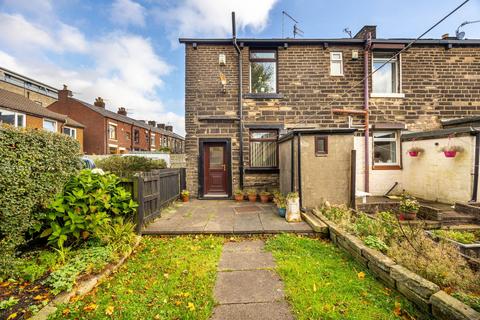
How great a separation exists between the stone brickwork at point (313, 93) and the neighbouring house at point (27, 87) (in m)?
28.6

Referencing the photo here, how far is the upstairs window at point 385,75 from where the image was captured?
343 inches

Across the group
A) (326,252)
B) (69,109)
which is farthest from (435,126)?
(69,109)

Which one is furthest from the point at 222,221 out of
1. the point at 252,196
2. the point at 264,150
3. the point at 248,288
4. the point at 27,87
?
the point at 27,87

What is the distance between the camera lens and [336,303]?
8.10 feet

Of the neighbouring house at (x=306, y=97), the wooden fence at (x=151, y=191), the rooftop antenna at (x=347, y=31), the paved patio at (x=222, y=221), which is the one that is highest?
the rooftop antenna at (x=347, y=31)

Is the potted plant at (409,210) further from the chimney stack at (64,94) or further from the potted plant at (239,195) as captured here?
the chimney stack at (64,94)

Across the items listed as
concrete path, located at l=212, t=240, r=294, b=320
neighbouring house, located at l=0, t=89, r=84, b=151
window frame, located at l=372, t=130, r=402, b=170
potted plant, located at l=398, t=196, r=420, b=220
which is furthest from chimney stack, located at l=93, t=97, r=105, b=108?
potted plant, located at l=398, t=196, r=420, b=220

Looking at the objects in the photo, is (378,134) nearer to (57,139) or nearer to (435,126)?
(435,126)

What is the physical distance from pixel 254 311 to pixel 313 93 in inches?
Answer: 318

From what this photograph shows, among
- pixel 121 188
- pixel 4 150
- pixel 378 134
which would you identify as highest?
pixel 378 134

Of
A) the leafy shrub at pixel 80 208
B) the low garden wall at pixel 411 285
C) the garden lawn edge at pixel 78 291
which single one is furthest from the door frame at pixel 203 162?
the low garden wall at pixel 411 285

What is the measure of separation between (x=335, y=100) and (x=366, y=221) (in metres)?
5.71

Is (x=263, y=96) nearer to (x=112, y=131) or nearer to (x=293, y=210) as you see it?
(x=293, y=210)

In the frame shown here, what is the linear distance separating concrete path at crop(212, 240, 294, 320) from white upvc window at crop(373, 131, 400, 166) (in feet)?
23.0
